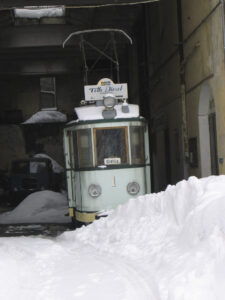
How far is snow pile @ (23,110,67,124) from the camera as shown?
31.3 m

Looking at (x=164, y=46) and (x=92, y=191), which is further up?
(x=164, y=46)

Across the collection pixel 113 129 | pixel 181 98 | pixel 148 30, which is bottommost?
pixel 113 129

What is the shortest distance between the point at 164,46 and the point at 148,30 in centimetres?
303

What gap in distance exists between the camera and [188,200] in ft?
24.5

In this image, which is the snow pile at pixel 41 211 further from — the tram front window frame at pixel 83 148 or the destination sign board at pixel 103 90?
the destination sign board at pixel 103 90

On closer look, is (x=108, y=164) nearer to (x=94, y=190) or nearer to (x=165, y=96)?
(x=94, y=190)

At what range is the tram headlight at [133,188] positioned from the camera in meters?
11.3

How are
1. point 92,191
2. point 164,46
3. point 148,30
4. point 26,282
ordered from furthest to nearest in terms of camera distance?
point 148,30, point 164,46, point 92,191, point 26,282

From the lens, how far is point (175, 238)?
691 centimetres

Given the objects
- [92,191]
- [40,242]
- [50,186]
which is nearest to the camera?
[40,242]

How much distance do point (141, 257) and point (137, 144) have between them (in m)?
4.84

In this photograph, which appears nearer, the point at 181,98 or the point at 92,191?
the point at 92,191

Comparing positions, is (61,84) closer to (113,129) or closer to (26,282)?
(113,129)

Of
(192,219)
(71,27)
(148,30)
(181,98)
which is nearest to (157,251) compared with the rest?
(192,219)
